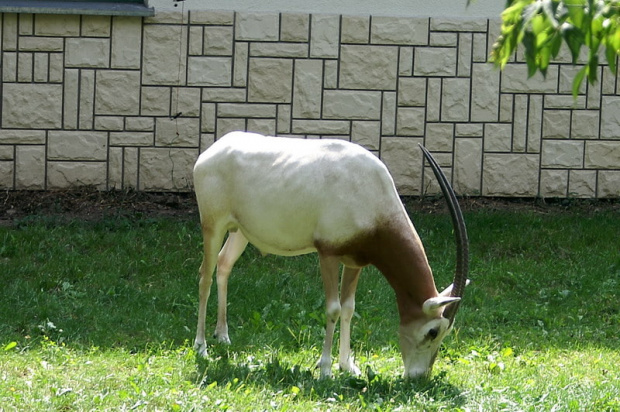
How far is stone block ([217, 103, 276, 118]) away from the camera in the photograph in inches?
397

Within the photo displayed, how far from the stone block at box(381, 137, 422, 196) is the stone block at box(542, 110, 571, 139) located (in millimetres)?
1405

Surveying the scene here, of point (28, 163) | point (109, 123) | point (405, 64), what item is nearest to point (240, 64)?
point (109, 123)

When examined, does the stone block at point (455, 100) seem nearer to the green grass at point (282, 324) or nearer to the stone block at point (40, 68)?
the green grass at point (282, 324)

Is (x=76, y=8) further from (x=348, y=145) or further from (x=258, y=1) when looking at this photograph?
(x=348, y=145)

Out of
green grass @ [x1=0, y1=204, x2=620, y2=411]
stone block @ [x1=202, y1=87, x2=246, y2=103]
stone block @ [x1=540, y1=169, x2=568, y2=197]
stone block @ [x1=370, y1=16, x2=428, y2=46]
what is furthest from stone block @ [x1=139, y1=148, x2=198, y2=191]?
stone block @ [x1=540, y1=169, x2=568, y2=197]

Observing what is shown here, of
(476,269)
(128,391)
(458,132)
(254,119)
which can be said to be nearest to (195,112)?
(254,119)

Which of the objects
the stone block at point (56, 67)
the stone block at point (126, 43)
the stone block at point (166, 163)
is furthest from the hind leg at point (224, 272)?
the stone block at point (56, 67)

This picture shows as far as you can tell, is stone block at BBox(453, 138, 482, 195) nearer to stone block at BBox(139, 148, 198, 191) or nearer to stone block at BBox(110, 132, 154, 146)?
stone block at BBox(139, 148, 198, 191)

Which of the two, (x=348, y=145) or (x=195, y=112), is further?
(x=195, y=112)

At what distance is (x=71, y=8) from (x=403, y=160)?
3.83 meters

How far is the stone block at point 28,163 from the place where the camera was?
32.9 feet

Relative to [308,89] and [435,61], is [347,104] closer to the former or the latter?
[308,89]

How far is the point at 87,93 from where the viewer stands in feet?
32.8

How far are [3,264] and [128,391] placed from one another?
11.3 feet
